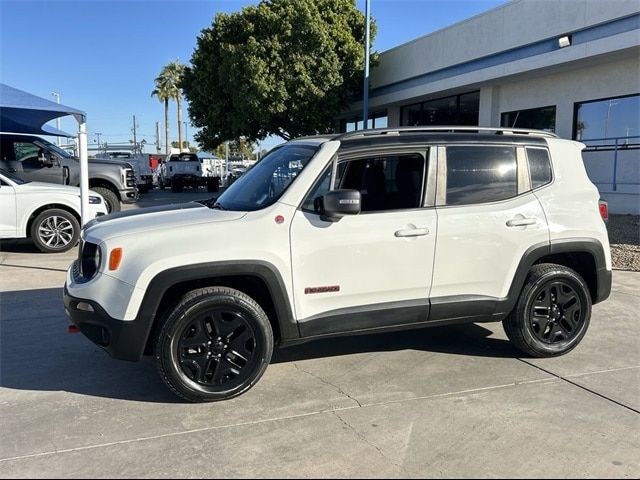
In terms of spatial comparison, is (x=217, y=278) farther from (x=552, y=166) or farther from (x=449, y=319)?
(x=552, y=166)

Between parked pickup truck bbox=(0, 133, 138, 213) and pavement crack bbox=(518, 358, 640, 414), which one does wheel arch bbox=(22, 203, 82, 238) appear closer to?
parked pickup truck bbox=(0, 133, 138, 213)

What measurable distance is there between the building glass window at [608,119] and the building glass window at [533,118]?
3.08 feet

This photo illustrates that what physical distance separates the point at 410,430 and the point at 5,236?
8.50 m

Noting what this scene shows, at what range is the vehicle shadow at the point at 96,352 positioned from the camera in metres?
4.16

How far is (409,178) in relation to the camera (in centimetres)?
426

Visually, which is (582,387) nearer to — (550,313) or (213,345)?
(550,313)

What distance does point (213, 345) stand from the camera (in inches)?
150

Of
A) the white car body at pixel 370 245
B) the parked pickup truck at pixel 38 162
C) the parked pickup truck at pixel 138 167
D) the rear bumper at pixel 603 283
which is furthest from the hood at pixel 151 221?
the parked pickup truck at pixel 138 167

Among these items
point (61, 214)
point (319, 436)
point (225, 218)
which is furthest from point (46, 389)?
point (61, 214)

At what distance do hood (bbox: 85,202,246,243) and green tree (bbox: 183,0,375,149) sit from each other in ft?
61.0

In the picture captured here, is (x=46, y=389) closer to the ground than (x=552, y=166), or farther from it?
closer to the ground

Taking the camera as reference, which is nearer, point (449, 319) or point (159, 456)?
point (159, 456)

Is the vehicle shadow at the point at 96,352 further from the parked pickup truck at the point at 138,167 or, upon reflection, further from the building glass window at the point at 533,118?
the parked pickup truck at the point at 138,167

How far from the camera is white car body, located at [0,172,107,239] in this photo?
9305 millimetres
